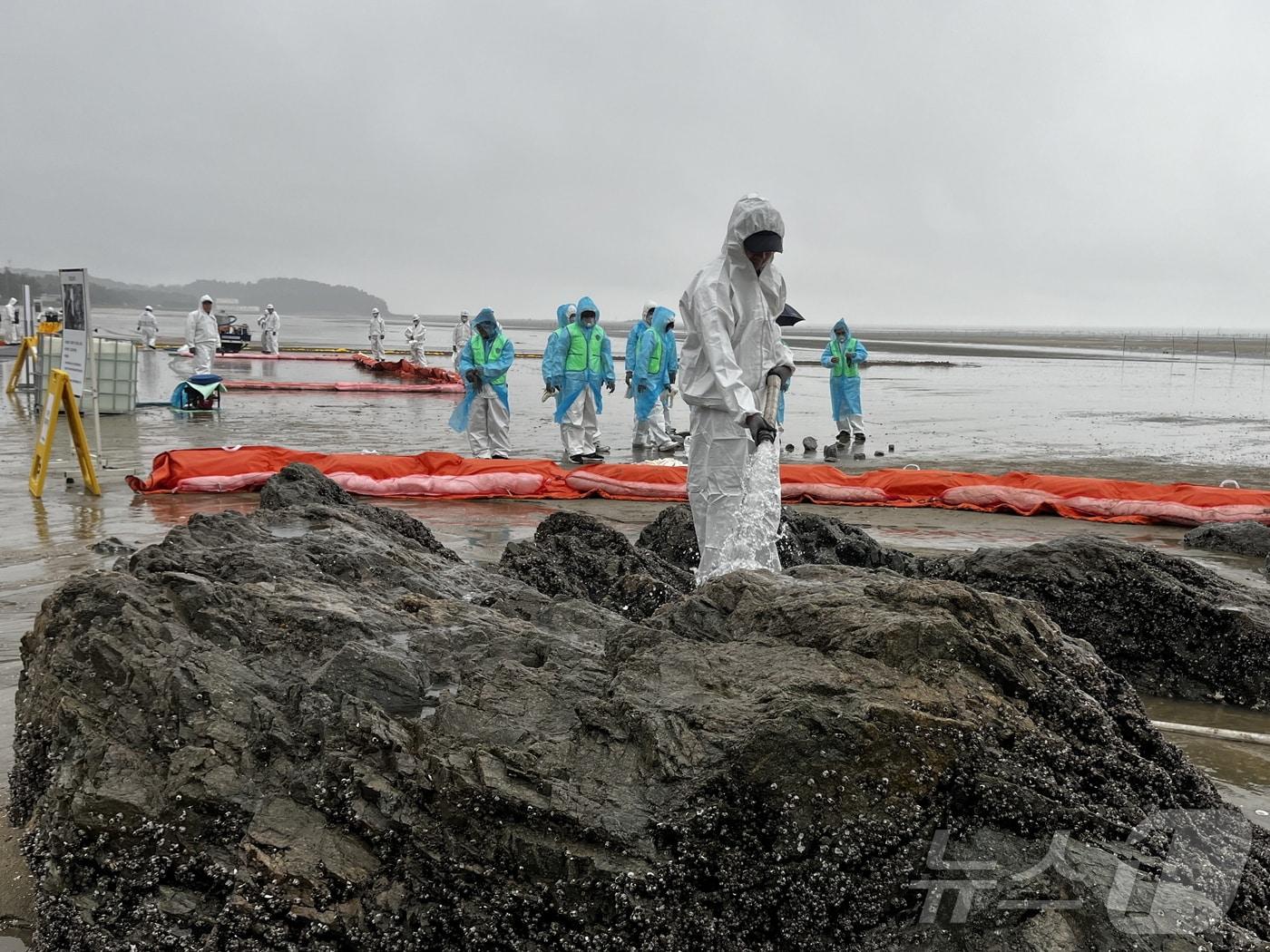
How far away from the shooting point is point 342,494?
6656mm

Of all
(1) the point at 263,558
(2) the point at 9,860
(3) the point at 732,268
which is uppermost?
(3) the point at 732,268

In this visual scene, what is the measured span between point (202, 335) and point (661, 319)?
12732 mm

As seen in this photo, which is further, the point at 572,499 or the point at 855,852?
the point at 572,499

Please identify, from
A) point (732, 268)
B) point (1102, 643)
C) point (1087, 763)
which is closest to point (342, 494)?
point (732, 268)

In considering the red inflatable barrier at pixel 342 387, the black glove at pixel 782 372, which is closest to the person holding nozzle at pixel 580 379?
the black glove at pixel 782 372

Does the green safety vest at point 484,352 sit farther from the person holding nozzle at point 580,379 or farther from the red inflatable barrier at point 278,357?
the red inflatable barrier at point 278,357

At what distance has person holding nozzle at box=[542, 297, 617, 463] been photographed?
47.8 ft

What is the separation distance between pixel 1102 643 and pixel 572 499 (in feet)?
20.1

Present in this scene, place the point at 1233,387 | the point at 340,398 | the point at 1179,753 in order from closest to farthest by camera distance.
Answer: the point at 1179,753, the point at 340,398, the point at 1233,387

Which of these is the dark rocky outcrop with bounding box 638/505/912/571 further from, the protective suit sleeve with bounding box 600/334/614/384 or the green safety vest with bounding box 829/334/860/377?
the green safety vest with bounding box 829/334/860/377

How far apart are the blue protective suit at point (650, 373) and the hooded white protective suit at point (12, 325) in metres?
28.5

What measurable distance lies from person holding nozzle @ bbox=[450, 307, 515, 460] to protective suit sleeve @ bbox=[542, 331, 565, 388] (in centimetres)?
61

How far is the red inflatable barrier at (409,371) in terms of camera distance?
27.2m

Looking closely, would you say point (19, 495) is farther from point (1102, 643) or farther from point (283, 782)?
point (1102, 643)
